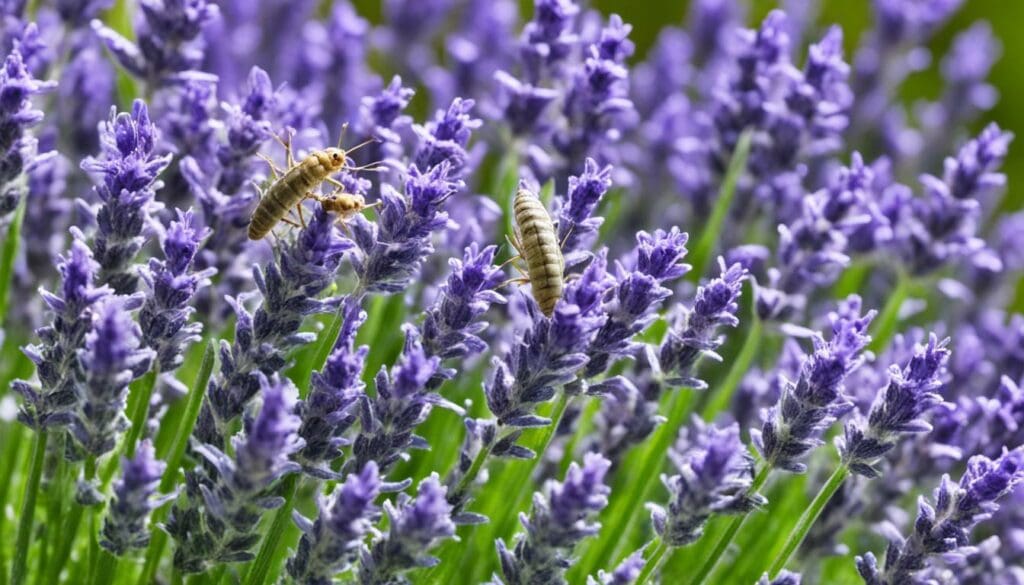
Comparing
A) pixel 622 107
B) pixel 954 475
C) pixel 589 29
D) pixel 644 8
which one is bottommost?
Result: pixel 954 475

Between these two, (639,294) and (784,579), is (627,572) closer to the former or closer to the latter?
(784,579)

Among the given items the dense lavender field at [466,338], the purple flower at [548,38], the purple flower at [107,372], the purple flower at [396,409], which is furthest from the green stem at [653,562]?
the purple flower at [548,38]

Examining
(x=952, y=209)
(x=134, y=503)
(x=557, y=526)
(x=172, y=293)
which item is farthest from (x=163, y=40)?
(x=952, y=209)

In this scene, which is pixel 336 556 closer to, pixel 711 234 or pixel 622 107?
pixel 622 107

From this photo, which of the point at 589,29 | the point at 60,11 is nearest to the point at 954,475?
the point at 589,29

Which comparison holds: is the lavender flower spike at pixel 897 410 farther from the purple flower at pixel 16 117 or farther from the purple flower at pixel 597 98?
the purple flower at pixel 16 117

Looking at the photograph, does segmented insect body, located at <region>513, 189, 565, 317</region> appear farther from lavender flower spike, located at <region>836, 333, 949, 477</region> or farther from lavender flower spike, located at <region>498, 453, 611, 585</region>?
lavender flower spike, located at <region>836, 333, 949, 477</region>
